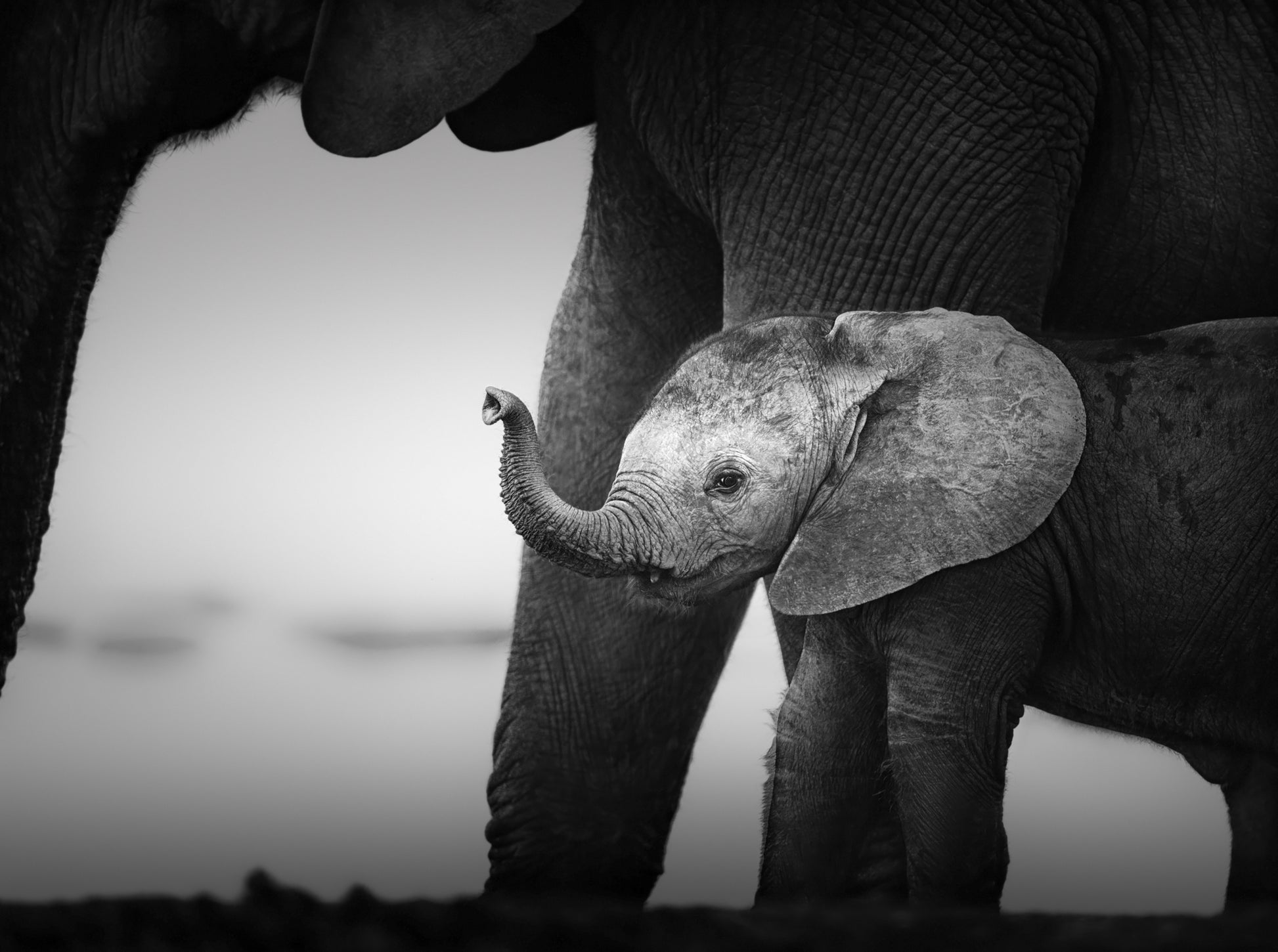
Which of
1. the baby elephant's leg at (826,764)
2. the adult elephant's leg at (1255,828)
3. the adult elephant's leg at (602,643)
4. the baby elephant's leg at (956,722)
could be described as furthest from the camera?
the adult elephant's leg at (602,643)

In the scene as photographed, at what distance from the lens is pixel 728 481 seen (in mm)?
1923

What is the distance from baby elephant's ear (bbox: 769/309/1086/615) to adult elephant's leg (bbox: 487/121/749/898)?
2.60 feet

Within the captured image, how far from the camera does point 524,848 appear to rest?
110 inches

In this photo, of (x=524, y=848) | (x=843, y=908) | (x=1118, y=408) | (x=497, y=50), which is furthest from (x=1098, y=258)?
(x=843, y=908)

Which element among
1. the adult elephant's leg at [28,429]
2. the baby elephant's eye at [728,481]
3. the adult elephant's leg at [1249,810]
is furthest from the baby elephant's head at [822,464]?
the adult elephant's leg at [28,429]

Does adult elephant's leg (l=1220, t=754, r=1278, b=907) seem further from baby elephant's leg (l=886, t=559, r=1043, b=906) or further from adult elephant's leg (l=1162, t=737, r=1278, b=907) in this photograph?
baby elephant's leg (l=886, t=559, r=1043, b=906)

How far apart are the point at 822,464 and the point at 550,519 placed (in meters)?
0.30

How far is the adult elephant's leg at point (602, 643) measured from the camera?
2762 mm

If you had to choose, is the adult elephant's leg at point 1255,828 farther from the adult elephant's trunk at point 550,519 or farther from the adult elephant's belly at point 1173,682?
the adult elephant's trunk at point 550,519

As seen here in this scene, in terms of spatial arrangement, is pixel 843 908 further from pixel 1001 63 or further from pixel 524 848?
pixel 524 848

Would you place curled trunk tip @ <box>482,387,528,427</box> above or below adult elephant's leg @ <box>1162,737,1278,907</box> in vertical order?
above

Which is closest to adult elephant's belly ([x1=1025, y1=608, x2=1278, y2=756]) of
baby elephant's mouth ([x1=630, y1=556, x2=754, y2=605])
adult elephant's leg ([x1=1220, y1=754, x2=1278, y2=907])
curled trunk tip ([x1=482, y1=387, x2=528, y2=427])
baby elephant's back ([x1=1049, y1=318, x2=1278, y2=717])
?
baby elephant's back ([x1=1049, y1=318, x2=1278, y2=717])

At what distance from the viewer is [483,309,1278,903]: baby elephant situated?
188 cm

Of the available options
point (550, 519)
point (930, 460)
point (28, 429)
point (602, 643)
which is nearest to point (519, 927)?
point (550, 519)
